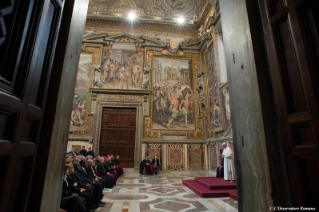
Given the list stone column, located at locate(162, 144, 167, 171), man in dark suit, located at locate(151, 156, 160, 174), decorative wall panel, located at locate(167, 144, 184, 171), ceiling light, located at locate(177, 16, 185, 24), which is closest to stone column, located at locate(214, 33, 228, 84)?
ceiling light, located at locate(177, 16, 185, 24)

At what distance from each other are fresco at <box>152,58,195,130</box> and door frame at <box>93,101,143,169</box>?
0.95 metres

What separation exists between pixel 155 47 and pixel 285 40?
1236 centimetres

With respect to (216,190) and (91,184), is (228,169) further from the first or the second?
(91,184)

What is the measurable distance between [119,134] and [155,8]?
408 inches

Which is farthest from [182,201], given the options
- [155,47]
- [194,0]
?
[194,0]

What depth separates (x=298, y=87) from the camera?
1480 millimetres

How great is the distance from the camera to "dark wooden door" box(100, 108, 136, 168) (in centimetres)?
1129

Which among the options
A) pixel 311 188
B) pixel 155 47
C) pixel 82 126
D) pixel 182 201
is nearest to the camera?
pixel 311 188

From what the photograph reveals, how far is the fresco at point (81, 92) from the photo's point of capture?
445 inches

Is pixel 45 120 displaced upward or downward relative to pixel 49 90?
downward

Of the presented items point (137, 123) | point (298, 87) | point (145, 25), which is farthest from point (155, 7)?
point (298, 87)

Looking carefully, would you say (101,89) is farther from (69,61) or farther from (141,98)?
(69,61)

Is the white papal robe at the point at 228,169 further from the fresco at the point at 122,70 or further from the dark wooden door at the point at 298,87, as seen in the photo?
the fresco at the point at 122,70

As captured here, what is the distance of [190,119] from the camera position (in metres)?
12.1
